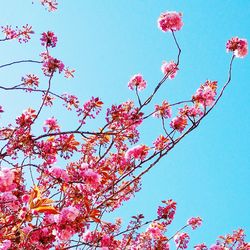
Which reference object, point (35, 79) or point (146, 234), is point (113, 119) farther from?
point (146, 234)

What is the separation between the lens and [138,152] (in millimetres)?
5965

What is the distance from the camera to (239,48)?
255 inches

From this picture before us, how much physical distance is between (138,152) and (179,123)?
2.48ft

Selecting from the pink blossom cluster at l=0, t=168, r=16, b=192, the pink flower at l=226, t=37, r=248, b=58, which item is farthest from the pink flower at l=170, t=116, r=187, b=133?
the pink blossom cluster at l=0, t=168, r=16, b=192

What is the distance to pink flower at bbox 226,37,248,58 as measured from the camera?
6.42 m

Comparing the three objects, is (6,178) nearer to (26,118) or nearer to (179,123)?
(26,118)

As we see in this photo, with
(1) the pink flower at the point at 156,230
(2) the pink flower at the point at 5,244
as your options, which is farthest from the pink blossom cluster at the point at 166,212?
(2) the pink flower at the point at 5,244

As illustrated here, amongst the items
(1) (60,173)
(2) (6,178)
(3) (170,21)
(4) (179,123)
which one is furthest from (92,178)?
(3) (170,21)

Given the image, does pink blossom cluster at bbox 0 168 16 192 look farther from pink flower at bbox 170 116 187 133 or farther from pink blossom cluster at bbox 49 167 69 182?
pink flower at bbox 170 116 187 133

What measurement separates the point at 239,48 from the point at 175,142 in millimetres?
2098

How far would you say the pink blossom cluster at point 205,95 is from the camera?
245 inches

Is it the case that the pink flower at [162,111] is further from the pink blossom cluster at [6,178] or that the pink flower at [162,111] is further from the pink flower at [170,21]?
the pink blossom cluster at [6,178]

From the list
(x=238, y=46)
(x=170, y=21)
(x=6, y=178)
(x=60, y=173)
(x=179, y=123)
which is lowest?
(x=6, y=178)

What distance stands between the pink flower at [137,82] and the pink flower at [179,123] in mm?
799
